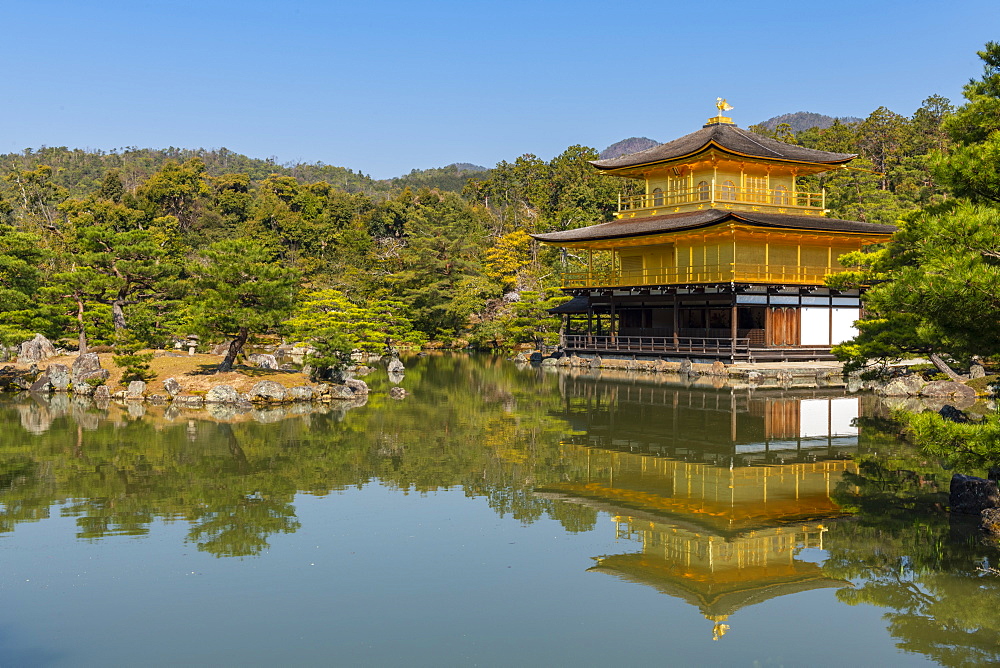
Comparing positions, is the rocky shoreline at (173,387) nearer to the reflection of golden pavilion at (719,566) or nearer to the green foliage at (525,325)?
the reflection of golden pavilion at (719,566)

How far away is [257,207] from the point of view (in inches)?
2872

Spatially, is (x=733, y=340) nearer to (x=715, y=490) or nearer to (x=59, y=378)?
(x=715, y=490)

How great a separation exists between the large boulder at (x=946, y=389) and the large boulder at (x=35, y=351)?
29.5m

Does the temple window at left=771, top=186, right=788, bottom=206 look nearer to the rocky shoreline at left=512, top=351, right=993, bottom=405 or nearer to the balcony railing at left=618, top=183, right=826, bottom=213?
the balcony railing at left=618, top=183, right=826, bottom=213

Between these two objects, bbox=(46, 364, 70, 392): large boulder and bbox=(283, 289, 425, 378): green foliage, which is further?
bbox=(46, 364, 70, 392): large boulder

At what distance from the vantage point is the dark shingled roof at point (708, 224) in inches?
1313

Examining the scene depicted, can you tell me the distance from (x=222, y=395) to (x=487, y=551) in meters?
15.4

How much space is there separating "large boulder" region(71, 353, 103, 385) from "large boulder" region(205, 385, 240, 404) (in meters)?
5.59

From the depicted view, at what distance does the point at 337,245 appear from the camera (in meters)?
64.8

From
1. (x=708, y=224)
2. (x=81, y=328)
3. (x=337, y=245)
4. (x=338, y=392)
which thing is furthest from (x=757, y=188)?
(x=337, y=245)

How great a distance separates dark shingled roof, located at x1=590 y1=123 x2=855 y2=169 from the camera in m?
37.4

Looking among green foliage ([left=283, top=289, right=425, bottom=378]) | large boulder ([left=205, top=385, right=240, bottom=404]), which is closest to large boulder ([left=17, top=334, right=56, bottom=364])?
green foliage ([left=283, top=289, right=425, bottom=378])

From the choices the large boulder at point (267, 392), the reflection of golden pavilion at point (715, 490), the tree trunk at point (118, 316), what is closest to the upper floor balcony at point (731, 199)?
the reflection of golden pavilion at point (715, 490)

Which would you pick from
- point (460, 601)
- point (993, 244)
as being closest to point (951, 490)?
point (993, 244)
